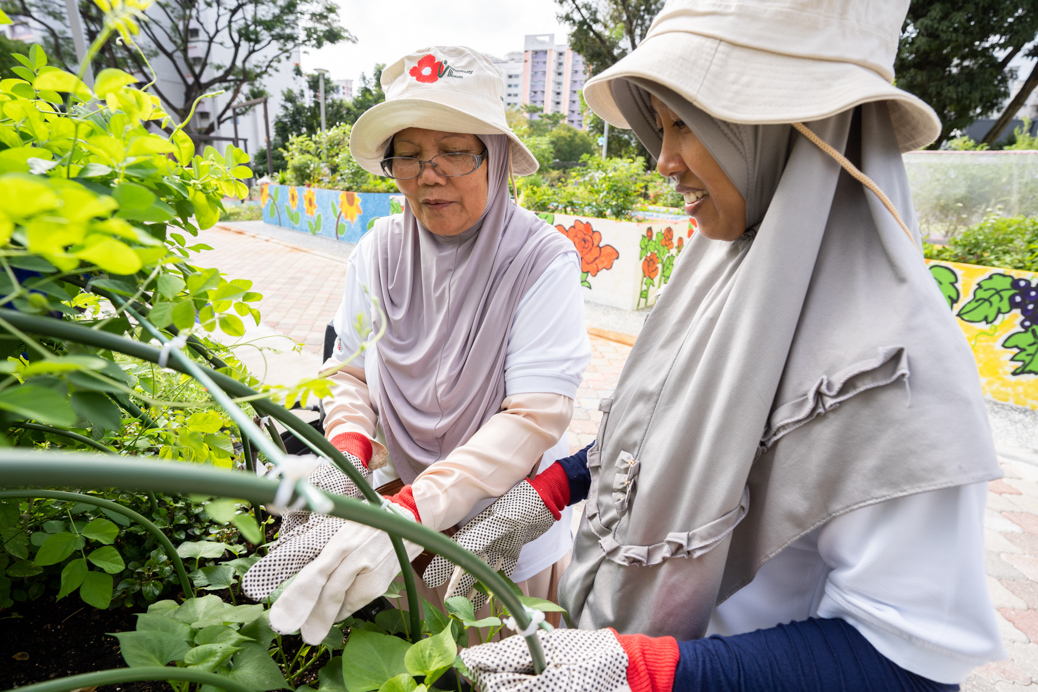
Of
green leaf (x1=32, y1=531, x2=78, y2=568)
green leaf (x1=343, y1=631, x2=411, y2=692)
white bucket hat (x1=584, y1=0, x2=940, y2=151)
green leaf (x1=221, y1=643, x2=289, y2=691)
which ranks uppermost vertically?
white bucket hat (x1=584, y1=0, x2=940, y2=151)

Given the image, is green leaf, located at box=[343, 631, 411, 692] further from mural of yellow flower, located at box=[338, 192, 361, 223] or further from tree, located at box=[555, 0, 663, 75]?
tree, located at box=[555, 0, 663, 75]

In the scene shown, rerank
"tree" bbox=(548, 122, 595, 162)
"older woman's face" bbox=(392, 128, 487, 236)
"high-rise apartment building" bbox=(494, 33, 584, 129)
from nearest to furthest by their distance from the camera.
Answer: "older woman's face" bbox=(392, 128, 487, 236) → "tree" bbox=(548, 122, 595, 162) → "high-rise apartment building" bbox=(494, 33, 584, 129)

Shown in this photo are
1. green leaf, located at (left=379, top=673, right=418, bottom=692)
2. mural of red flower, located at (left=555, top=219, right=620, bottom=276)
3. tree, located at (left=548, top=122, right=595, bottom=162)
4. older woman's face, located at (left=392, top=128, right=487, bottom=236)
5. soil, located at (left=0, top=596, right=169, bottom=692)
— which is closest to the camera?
green leaf, located at (left=379, top=673, right=418, bottom=692)

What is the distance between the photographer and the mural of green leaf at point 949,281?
15.3ft

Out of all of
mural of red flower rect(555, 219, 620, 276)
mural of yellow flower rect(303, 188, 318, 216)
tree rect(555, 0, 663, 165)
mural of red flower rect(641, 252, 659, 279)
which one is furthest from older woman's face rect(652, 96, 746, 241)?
tree rect(555, 0, 663, 165)

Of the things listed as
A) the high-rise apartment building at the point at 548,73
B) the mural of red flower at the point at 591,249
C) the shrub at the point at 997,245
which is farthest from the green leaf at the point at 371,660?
the high-rise apartment building at the point at 548,73

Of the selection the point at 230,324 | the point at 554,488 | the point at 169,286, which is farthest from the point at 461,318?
the point at 169,286

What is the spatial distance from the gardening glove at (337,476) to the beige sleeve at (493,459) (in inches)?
5.8

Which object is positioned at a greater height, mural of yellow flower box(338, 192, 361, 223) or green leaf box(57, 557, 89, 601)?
mural of yellow flower box(338, 192, 361, 223)

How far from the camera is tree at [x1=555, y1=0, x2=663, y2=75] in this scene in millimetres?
21078

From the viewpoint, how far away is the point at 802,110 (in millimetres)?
766

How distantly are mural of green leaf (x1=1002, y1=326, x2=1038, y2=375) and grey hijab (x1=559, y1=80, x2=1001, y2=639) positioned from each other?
4695 millimetres

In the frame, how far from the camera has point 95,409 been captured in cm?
45

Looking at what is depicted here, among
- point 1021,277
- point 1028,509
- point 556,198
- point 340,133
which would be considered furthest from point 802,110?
point 340,133
